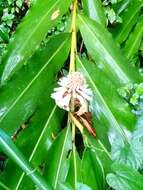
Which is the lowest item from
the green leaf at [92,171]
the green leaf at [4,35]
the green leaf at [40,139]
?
the green leaf at [92,171]

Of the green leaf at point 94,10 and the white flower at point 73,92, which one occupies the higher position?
the green leaf at point 94,10

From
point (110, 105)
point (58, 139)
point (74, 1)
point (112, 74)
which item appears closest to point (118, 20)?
point (74, 1)

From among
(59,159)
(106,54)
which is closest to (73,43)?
(106,54)

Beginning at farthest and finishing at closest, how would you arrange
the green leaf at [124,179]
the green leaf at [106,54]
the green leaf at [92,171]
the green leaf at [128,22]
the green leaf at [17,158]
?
the green leaf at [128,22] < the green leaf at [106,54] < the green leaf at [92,171] < the green leaf at [124,179] < the green leaf at [17,158]

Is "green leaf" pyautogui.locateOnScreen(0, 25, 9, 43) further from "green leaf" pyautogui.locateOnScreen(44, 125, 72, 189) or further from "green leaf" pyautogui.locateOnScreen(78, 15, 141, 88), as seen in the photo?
"green leaf" pyautogui.locateOnScreen(44, 125, 72, 189)

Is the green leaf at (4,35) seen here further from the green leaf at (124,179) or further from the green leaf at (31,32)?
the green leaf at (124,179)

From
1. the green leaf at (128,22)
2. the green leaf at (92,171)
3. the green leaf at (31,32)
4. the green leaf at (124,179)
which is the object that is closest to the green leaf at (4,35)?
the green leaf at (31,32)

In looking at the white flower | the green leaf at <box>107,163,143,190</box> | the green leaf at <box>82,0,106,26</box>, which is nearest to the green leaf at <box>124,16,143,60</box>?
the green leaf at <box>82,0,106,26</box>
